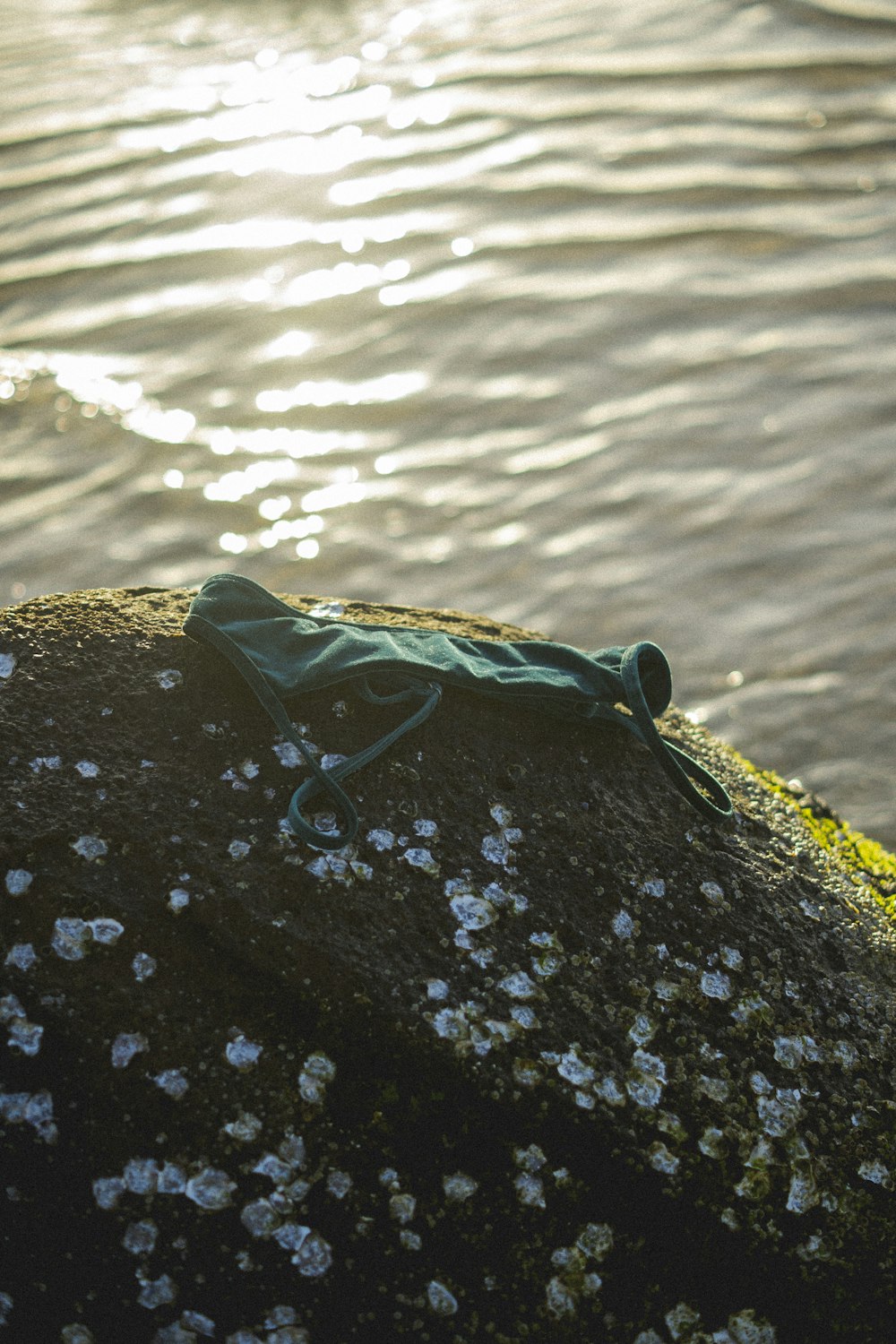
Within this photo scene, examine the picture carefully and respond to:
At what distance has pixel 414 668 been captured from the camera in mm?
2551

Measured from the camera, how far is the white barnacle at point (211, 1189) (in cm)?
198

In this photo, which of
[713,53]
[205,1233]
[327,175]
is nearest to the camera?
[205,1233]

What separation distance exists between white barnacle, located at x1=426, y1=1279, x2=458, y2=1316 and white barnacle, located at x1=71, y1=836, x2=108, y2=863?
3.09ft

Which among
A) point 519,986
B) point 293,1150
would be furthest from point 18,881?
point 519,986

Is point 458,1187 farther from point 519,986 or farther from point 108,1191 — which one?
point 108,1191

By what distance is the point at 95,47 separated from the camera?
31.2 feet

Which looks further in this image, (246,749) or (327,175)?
(327,175)

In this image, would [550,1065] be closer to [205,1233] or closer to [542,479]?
[205,1233]

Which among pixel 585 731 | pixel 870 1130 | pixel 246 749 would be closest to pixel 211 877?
pixel 246 749

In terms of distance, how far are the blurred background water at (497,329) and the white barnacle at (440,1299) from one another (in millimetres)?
3218

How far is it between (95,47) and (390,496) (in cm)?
585

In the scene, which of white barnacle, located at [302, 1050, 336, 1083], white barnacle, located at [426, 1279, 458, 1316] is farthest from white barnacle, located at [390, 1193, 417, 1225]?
white barnacle, located at [302, 1050, 336, 1083]

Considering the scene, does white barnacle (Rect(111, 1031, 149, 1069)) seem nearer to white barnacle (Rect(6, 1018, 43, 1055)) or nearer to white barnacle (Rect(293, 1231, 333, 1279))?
white barnacle (Rect(6, 1018, 43, 1055))

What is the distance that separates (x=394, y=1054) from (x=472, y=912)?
0.32 metres
